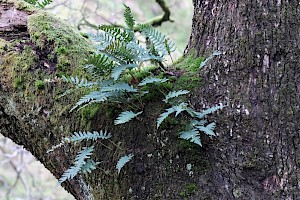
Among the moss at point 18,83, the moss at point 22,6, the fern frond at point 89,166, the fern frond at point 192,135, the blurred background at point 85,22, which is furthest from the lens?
the blurred background at point 85,22

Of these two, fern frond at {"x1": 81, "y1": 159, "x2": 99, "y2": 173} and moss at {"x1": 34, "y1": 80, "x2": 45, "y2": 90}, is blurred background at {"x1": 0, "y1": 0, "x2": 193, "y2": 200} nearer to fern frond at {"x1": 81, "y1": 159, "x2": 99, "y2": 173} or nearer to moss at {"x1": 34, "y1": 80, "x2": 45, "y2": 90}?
moss at {"x1": 34, "y1": 80, "x2": 45, "y2": 90}

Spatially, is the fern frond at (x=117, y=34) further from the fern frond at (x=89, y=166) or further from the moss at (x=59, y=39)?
the fern frond at (x=89, y=166)

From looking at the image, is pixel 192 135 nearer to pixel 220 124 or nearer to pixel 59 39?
pixel 220 124

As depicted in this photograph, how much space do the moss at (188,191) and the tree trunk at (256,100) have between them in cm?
4

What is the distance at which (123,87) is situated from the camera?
1.78 m

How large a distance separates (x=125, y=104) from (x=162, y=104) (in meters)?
0.19

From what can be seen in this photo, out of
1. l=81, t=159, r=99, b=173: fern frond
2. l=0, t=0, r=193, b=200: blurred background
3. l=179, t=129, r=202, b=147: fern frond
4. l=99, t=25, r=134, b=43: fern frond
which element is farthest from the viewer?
l=0, t=0, r=193, b=200: blurred background

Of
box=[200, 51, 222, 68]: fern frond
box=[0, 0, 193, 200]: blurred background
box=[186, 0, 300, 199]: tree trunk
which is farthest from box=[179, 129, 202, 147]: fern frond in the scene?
box=[0, 0, 193, 200]: blurred background

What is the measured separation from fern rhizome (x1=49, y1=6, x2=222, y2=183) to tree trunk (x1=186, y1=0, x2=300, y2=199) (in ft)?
0.41

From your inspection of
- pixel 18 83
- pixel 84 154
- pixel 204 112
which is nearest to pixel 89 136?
pixel 84 154

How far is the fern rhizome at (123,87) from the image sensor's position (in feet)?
5.60

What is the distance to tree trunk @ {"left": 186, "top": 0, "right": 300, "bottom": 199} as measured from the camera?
5.34ft

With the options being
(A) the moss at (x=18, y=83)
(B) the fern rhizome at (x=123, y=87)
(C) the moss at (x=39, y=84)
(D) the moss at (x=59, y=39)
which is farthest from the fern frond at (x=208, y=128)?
(A) the moss at (x=18, y=83)

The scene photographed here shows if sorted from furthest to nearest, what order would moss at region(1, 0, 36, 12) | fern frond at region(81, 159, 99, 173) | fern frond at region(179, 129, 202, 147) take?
moss at region(1, 0, 36, 12), fern frond at region(81, 159, 99, 173), fern frond at region(179, 129, 202, 147)
